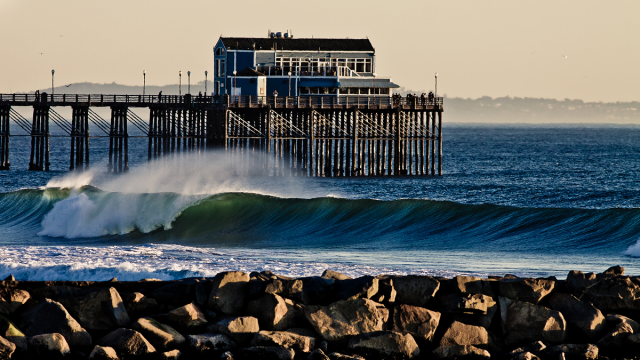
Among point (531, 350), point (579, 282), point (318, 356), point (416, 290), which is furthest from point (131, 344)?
point (579, 282)

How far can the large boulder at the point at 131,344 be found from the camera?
10.3 metres

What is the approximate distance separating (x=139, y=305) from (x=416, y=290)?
3829 millimetres

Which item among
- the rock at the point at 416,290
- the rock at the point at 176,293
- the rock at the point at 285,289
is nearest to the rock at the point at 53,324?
the rock at the point at 176,293

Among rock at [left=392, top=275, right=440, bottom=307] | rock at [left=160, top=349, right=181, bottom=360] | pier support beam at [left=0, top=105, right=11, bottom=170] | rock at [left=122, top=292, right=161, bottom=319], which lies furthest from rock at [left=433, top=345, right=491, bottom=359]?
pier support beam at [left=0, top=105, right=11, bottom=170]

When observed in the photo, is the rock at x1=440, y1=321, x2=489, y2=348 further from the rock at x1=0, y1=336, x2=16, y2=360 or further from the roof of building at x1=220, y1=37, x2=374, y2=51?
the roof of building at x1=220, y1=37, x2=374, y2=51

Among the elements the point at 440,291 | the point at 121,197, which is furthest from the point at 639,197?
the point at 440,291

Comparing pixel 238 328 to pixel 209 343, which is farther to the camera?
pixel 238 328

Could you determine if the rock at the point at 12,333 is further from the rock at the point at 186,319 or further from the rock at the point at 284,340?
the rock at the point at 284,340

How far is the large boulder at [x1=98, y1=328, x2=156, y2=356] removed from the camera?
1026 cm

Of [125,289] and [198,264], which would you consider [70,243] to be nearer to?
[198,264]

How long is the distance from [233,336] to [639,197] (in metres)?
A: 40.9

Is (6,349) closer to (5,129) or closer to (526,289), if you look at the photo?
(526,289)

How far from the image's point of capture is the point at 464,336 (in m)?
10.7

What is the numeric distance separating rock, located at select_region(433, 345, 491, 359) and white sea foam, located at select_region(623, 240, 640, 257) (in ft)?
40.3
